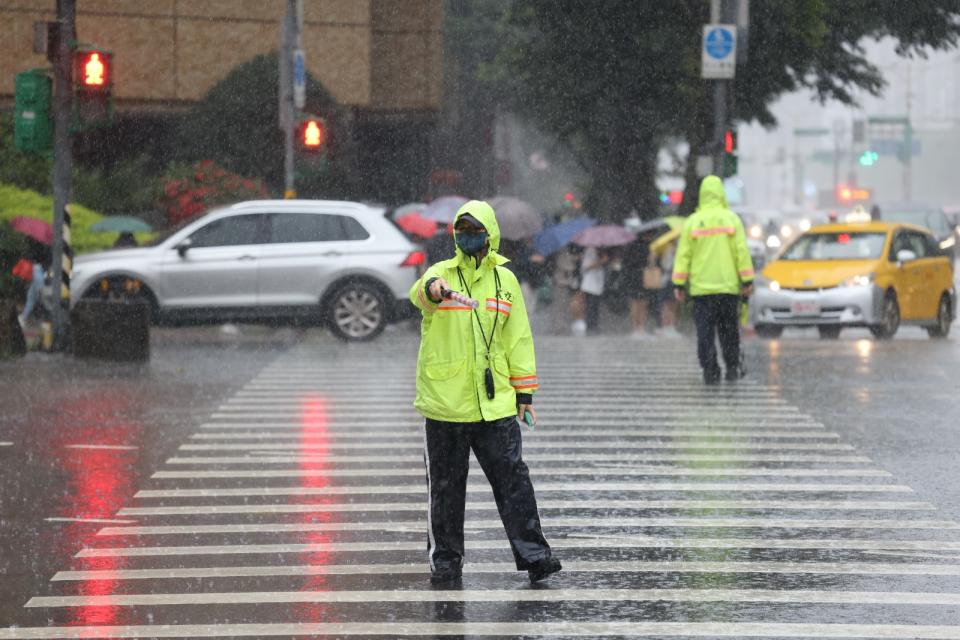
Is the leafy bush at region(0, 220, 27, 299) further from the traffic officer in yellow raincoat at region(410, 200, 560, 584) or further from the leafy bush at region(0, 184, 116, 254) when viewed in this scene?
the traffic officer in yellow raincoat at region(410, 200, 560, 584)

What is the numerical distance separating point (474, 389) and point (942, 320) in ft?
61.1

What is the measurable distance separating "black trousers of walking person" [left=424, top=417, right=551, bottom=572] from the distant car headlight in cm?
1637

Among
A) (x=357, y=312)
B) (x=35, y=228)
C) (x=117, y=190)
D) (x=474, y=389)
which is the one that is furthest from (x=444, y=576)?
(x=117, y=190)

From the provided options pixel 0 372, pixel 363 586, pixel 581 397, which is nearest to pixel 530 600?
pixel 363 586

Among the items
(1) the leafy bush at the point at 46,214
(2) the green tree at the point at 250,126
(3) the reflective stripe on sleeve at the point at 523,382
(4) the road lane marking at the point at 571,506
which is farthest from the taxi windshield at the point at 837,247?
(3) the reflective stripe on sleeve at the point at 523,382

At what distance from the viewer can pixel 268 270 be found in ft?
76.9

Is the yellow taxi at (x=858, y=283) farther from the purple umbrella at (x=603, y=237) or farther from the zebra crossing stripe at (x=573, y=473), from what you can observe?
the zebra crossing stripe at (x=573, y=473)

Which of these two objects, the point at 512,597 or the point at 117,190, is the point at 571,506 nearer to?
the point at 512,597

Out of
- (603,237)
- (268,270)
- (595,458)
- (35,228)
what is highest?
(35,228)

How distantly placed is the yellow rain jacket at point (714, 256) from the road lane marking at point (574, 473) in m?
5.35

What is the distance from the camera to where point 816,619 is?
24.0 ft

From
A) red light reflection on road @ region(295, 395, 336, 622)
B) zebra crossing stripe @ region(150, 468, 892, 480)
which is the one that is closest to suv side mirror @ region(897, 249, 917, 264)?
red light reflection on road @ region(295, 395, 336, 622)

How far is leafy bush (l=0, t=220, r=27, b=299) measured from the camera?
81.4 feet

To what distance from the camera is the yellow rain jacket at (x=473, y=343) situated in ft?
26.7
